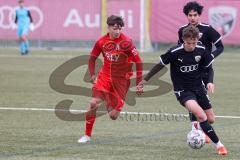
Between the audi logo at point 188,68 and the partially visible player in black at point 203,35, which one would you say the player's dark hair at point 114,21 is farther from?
the audi logo at point 188,68

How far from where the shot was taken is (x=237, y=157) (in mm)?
10047

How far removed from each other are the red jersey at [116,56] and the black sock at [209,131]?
167 cm

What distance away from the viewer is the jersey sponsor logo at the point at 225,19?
110 ft

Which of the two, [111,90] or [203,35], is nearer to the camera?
[203,35]

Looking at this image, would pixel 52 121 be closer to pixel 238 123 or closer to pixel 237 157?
pixel 238 123

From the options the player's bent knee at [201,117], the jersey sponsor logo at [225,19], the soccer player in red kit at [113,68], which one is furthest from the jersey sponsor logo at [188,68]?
the jersey sponsor logo at [225,19]

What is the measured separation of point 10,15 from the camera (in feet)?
123

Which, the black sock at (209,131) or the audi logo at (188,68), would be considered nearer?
the black sock at (209,131)

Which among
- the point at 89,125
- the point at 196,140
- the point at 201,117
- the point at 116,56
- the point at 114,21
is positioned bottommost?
the point at 89,125

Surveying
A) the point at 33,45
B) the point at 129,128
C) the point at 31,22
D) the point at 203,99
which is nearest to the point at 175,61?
the point at 203,99

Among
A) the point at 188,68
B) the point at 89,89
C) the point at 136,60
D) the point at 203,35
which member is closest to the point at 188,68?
the point at 188,68

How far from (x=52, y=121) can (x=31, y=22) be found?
70.3 ft

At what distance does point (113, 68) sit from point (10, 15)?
85.6 feet

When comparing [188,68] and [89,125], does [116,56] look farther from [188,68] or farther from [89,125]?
[188,68]
